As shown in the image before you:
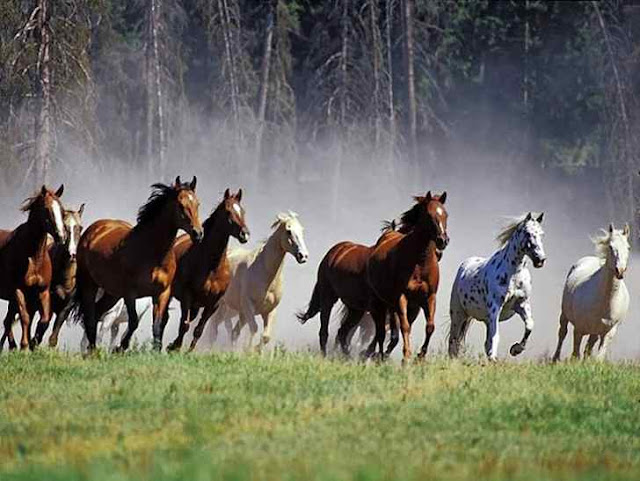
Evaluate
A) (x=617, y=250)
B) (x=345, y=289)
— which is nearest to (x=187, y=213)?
(x=345, y=289)

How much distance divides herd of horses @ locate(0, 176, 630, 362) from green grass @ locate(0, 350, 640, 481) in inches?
79.0

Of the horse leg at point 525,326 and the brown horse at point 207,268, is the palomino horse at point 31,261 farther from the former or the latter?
the horse leg at point 525,326

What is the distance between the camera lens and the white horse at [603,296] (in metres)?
24.0

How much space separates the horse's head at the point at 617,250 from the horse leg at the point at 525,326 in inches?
81.2

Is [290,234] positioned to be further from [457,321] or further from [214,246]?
[214,246]

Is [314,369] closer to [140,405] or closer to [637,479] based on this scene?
[140,405]

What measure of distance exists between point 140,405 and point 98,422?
1.03 metres

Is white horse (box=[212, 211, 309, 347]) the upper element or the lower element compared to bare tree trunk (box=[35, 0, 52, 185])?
lower

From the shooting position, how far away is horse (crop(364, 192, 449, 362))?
2150cm

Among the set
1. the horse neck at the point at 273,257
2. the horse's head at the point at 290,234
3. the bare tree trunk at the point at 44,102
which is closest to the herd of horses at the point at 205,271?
the horse's head at the point at 290,234

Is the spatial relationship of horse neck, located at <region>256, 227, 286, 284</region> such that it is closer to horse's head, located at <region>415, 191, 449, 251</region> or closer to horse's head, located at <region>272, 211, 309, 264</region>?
horse's head, located at <region>272, 211, 309, 264</region>

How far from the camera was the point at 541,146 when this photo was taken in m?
64.9

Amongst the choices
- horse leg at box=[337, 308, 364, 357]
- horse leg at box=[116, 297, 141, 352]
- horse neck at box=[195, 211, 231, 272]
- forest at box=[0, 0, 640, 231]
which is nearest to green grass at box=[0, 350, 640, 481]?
horse leg at box=[116, 297, 141, 352]

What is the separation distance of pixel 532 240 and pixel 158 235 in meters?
4.73
